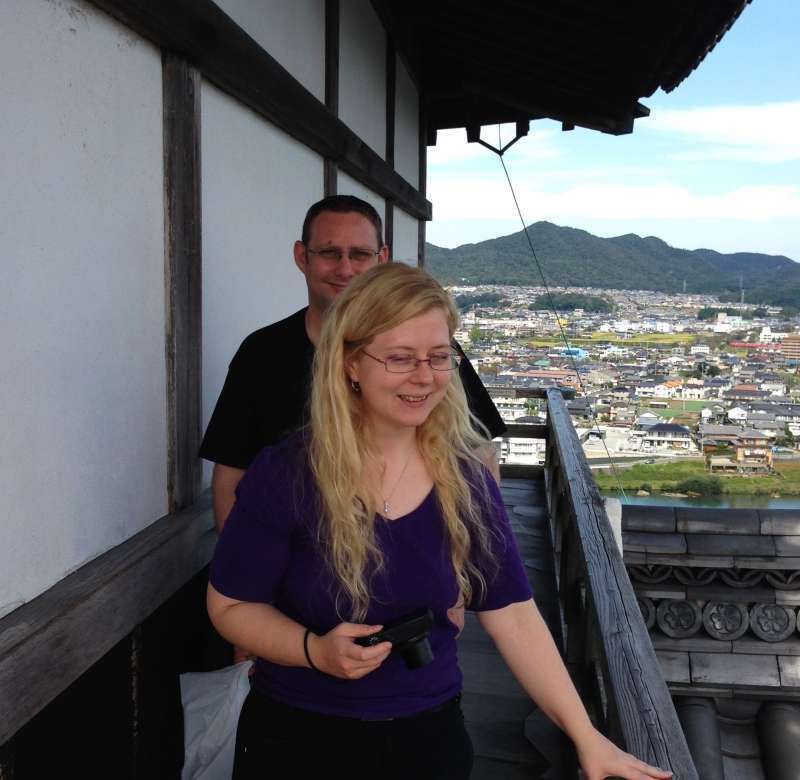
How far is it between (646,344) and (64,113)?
11449 mm

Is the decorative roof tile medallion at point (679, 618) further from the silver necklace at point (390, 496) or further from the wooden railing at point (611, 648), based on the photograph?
the silver necklace at point (390, 496)

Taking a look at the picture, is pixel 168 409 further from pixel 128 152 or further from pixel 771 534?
pixel 771 534

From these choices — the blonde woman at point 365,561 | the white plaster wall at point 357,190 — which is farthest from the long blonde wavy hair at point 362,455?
the white plaster wall at point 357,190

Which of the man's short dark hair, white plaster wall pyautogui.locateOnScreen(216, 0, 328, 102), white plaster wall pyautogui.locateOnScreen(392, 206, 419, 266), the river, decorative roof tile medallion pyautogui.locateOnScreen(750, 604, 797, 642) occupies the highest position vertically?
white plaster wall pyautogui.locateOnScreen(216, 0, 328, 102)

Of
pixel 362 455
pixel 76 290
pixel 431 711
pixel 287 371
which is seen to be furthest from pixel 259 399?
pixel 431 711

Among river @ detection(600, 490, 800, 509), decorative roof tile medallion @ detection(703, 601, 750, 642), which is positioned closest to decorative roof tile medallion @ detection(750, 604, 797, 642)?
decorative roof tile medallion @ detection(703, 601, 750, 642)

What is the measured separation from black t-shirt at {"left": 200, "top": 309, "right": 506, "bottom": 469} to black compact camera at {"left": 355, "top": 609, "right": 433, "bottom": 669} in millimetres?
822

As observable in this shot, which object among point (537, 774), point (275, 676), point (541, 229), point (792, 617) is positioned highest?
point (541, 229)

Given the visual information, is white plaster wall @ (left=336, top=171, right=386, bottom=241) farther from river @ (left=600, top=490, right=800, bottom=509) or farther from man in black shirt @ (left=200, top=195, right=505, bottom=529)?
river @ (left=600, top=490, right=800, bottom=509)

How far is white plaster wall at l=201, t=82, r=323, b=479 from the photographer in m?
2.38

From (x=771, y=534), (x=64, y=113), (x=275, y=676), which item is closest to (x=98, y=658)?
(x=275, y=676)

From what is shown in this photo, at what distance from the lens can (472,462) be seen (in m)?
1.46

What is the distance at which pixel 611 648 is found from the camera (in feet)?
5.37

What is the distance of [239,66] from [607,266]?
13.8m
